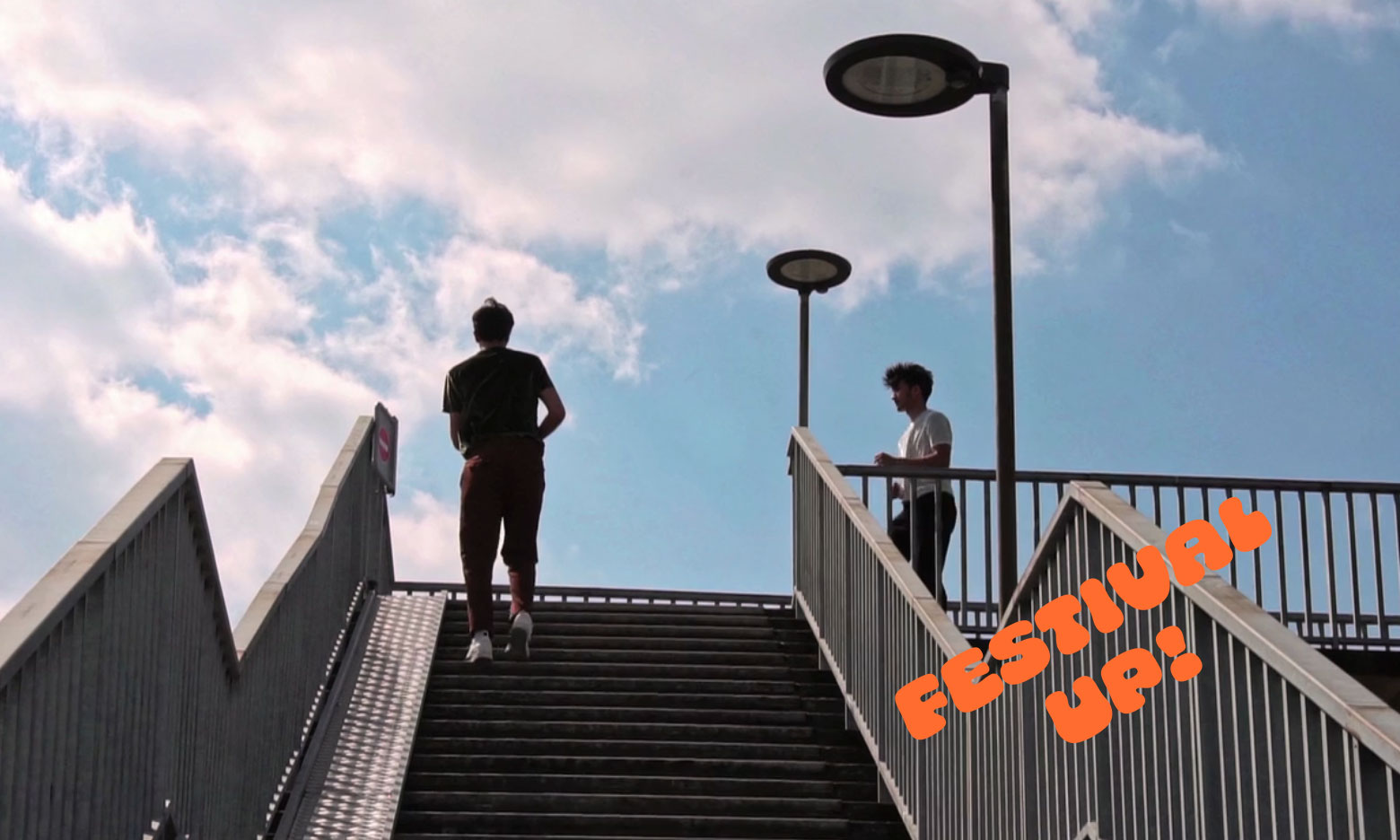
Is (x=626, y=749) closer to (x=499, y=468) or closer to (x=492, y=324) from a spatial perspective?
(x=499, y=468)

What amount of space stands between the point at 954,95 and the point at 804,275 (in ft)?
15.6

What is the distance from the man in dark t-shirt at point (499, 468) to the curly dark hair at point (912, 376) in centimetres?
240

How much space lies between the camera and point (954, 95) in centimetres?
834

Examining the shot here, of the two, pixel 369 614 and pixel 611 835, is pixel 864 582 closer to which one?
pixel 611 835

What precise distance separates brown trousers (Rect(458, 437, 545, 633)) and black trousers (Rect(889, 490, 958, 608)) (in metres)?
2.47

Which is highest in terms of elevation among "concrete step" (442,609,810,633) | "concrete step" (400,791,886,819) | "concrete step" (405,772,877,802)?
"concrete step" (442,609,810,633)

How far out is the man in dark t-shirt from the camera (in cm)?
805

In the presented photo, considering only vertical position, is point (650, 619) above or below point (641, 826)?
above

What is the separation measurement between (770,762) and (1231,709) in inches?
147

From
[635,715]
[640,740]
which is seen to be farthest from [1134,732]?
[635,715]

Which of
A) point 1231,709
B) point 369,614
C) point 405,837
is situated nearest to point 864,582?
point 405,837

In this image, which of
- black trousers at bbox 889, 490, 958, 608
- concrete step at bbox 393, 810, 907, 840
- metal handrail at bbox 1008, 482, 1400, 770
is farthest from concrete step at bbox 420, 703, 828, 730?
metal handrail at bbox 1008, 482, 1400, 770

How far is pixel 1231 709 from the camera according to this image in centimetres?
401

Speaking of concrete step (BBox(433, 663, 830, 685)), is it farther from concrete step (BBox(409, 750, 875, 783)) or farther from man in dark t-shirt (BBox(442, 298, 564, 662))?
concrete step (BBox(409, 750, 875, 783))
